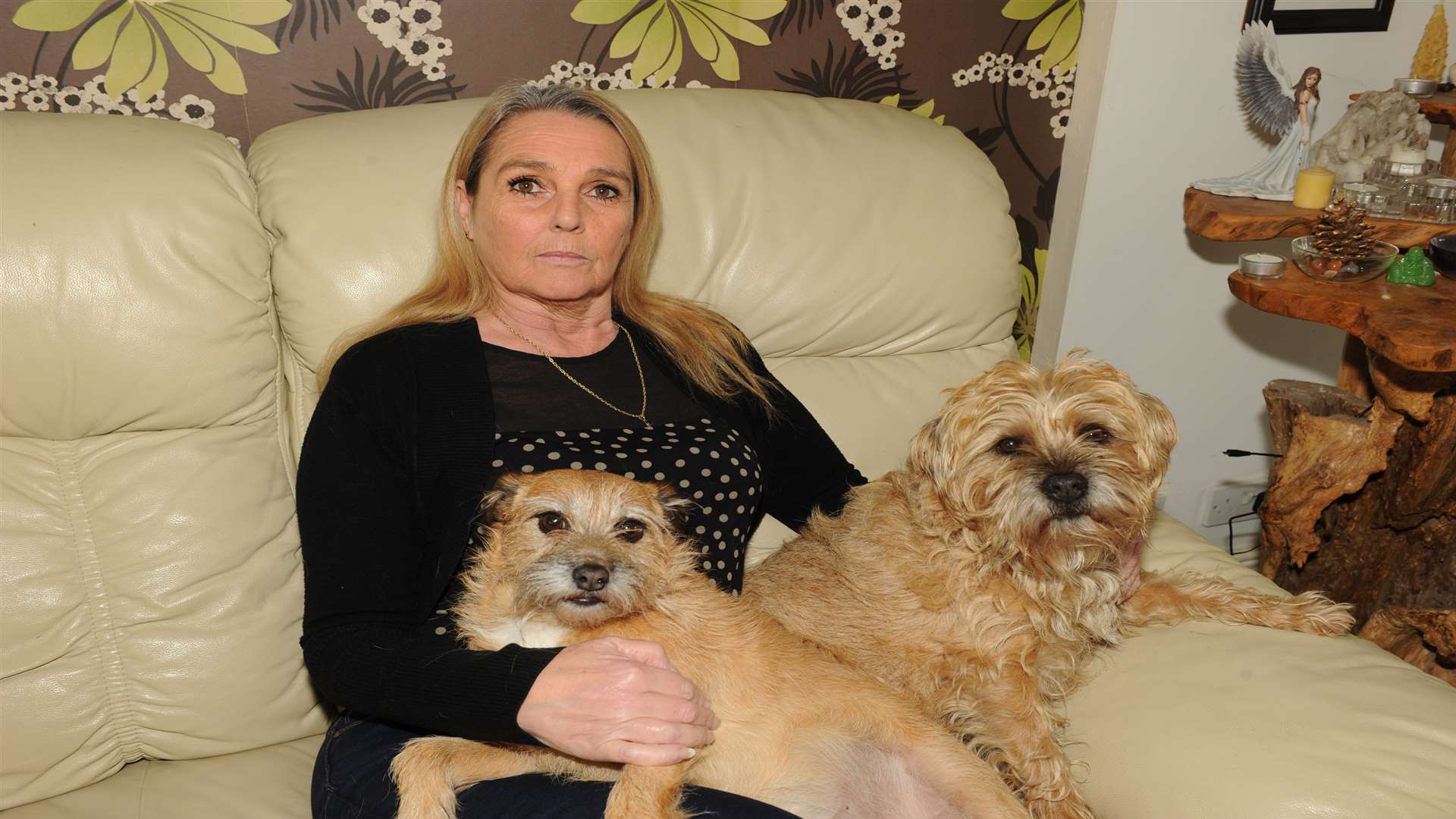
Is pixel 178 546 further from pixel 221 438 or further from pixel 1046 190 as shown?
pixel 1046 190

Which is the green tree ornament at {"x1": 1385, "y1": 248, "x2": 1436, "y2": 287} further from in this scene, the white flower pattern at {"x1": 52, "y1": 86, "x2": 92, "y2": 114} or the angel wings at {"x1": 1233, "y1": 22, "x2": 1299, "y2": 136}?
the white flower pattern at {"x1": 52, "y1": 86, "x2": 92, "y2": 114}

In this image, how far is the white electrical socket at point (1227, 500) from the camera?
13.3 ft

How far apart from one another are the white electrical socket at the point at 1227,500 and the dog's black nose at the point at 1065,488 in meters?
2.54

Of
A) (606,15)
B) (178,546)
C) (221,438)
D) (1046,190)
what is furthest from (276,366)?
(1046,190)

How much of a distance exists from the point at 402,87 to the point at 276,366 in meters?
0.91

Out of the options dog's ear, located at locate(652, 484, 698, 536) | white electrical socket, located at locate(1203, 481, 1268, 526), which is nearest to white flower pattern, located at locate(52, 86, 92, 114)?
dog's ear, located at locate(652, 484, 698, 536)

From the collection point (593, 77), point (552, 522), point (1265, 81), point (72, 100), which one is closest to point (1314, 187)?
point (1265, 81)

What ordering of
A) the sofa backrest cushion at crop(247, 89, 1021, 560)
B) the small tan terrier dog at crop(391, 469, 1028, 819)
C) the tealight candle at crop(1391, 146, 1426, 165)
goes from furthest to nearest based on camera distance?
1. the tealight candle at crop(1391, 146, 1426, 165)
2. the sofa backrest cushion at crop(247, 89, 1021, 560)
3. the small tan terrier dog at crop(391, 469, 1028, 819)

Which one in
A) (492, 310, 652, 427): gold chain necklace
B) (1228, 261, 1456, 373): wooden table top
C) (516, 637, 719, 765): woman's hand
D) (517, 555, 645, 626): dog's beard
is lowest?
(516, 637, 719, 765): woman's hand

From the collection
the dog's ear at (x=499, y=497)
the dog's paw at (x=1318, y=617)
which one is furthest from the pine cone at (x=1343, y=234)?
the dog's ear at (x=499, y=497)

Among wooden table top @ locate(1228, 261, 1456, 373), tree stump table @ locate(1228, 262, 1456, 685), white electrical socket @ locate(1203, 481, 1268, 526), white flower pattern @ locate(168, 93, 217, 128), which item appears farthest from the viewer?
white electrical socket @ locate(1203, 481, 1268, 526)

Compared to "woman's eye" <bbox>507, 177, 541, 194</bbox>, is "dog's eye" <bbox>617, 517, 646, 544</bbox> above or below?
below

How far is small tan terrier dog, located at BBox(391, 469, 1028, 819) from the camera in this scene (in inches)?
64.6

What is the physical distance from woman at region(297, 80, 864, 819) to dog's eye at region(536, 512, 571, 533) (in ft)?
0.57
